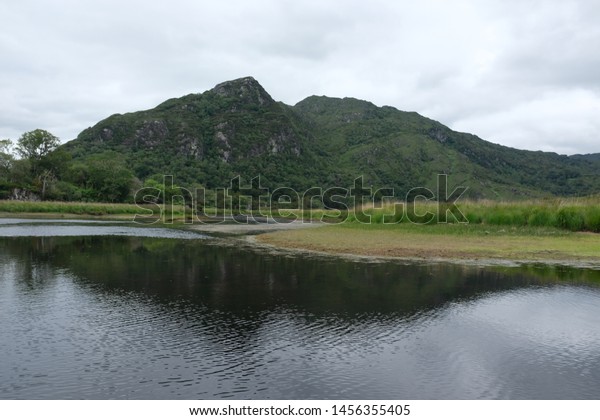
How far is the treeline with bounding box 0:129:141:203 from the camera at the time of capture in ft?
305

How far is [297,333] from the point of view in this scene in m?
11.3

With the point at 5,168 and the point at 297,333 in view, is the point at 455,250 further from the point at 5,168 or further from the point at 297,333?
the point at 5,168

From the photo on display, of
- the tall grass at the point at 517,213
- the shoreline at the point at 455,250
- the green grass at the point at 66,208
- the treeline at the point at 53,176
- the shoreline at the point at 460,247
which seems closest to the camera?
the shoreline at the point at 455,250

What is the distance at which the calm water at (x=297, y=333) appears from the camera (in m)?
8.16

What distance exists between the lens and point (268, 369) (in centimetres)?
880

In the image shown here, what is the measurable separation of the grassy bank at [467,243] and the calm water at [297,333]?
181 inches

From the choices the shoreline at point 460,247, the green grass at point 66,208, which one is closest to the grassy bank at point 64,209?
the green grass at point 66,208

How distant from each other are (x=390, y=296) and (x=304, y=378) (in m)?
8.06

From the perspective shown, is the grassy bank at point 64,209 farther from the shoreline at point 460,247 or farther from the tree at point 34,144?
the shoreline at point 460,247

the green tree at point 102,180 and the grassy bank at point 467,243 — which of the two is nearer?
the grassy bank at point 467,243

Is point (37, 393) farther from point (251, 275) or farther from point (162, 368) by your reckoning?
point (251, 275)

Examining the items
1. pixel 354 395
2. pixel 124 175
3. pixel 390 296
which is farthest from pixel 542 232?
pixel 124 175

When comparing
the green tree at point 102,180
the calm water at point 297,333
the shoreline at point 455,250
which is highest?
the green tree at point 102,180

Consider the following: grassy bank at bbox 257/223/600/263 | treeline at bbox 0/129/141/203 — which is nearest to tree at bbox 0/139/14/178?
treeline at bbox 0/129/141/203
